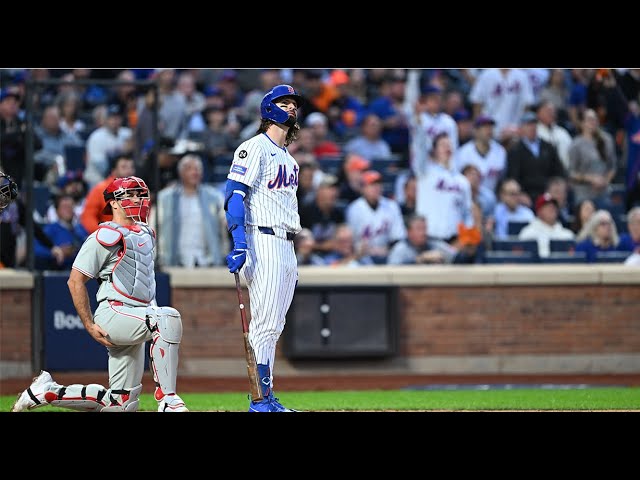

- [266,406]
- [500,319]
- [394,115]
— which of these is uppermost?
[394,115]

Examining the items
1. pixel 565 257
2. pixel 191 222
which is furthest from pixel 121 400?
pixel 565 257

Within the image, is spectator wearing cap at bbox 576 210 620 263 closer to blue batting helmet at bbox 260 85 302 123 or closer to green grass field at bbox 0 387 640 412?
green grass field at bbox 0 387 640 412

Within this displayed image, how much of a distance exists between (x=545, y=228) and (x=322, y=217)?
2633 millimetres

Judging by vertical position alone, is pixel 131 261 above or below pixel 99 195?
below

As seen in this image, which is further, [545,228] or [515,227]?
[515,227]

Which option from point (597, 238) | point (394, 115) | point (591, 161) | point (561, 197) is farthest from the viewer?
point (394, 115)

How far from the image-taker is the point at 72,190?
1293 cm

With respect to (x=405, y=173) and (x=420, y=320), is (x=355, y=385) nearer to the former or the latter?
(x=420, y=320)

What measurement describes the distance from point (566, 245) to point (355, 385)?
3451mm

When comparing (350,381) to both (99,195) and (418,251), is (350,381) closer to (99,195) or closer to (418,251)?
(418,251)

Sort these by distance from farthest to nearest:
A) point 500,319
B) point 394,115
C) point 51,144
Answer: point 394,115 < point 500,319 < point 51,144

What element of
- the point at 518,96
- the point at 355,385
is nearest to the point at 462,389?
the point at 355,385

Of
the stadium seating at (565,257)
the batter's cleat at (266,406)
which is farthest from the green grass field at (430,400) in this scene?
the stadium seating at (565,257)

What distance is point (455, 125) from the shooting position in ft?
51.4
